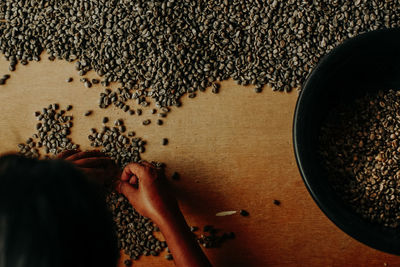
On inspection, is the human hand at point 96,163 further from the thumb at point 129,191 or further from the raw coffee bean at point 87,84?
the raw coffee bean at point 87,84

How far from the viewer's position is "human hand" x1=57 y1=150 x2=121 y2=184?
1047mm

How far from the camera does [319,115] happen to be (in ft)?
3.16

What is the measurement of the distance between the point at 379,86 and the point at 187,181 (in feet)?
1.93

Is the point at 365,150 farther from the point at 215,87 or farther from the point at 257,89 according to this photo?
the point at 215,87

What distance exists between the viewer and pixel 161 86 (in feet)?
3.71

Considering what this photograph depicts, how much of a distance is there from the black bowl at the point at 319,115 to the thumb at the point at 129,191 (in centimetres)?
44

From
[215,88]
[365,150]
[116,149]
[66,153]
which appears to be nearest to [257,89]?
[215,88]

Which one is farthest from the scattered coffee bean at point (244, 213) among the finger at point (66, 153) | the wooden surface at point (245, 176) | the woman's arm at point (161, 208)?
the finger at point (66, 153)

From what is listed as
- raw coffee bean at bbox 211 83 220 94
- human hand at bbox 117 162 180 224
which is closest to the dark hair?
human hand at bbox 117 162 180 224

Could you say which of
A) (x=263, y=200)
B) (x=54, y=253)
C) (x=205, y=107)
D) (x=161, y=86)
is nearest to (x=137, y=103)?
(x=161, y=86)

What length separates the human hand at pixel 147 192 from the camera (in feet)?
3.32

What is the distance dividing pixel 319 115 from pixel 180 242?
48cm

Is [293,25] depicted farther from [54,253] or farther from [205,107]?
[54,253]

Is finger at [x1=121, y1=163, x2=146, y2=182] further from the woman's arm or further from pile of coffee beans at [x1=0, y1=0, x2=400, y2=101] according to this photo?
pile of coffee beans at [x1=0, y1=0, x2=400, y2=101]
